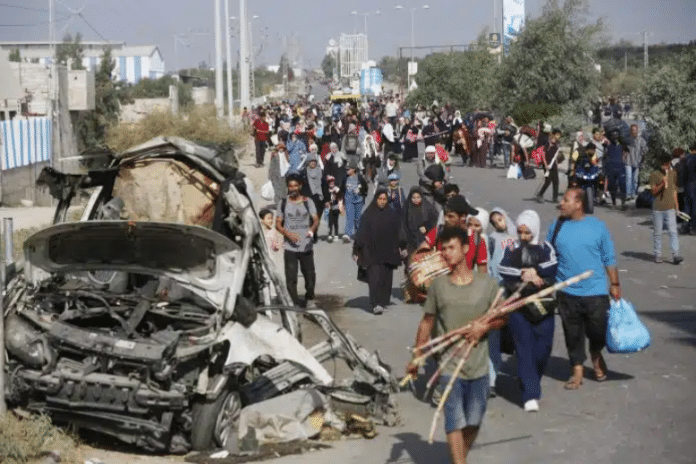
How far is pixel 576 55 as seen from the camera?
159 ft

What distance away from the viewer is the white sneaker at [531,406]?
34.1 ft

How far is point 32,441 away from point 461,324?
9.90 ft

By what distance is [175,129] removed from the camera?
1631 inches

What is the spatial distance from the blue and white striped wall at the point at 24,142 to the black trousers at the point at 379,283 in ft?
53.0

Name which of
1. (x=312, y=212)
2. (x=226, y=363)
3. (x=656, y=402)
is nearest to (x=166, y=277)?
(x=226, y=363)

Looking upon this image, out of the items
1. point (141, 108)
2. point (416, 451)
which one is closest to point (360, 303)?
point (416, 451)

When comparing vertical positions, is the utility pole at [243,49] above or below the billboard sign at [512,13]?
below

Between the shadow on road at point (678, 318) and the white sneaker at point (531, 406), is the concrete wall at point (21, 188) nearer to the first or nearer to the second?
the shadow on road at point (678, 318)

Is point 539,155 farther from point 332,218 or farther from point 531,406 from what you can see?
point 531,406

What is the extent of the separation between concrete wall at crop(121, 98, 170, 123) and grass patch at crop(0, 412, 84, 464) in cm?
3451

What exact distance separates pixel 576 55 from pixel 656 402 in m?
39.0

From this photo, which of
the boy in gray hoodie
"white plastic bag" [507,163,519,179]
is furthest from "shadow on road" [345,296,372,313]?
"white plastic bag" [507,163,519,179]

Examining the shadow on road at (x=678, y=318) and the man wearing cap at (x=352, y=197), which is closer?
the shadow on road at (x=678, y=318)

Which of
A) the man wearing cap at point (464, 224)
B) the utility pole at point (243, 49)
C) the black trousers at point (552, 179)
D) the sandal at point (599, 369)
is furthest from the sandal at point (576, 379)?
the utility pole at point (243, 49)
